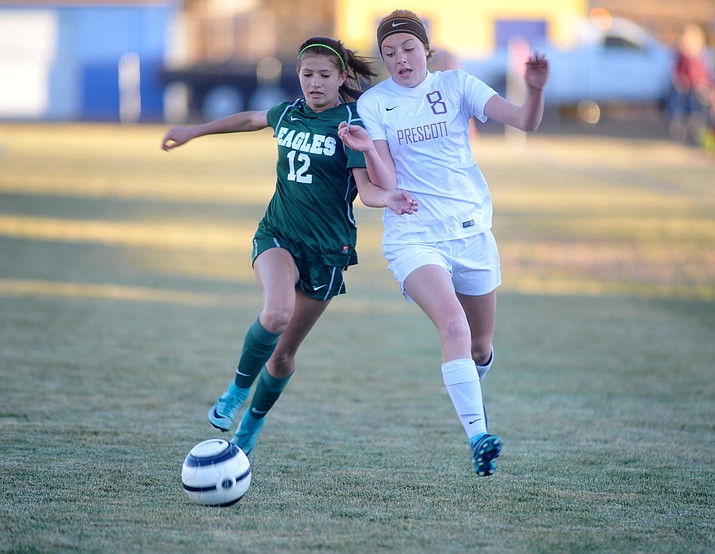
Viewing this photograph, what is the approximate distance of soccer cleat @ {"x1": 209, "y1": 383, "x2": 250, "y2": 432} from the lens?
529cm

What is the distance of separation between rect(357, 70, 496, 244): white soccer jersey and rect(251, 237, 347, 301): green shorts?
313mm

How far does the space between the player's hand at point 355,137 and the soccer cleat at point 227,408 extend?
1.29m

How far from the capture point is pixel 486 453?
4609 mm

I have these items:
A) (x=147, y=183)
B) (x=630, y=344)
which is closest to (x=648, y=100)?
(x=147, y=183)

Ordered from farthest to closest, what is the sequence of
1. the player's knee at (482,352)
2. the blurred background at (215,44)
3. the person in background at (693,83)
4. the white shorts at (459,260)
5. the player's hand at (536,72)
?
the blurred background at (215,44)
the person in background at (693,83)
the player's knee at (482,352)
the white shorts at (459,260)
the player's hand at (536,72)

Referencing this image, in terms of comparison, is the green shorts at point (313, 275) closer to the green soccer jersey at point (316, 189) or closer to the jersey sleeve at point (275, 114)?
the green soccer jersey at point (316, 189)

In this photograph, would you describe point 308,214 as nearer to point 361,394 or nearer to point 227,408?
point 227,408

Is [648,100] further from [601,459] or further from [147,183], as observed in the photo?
[601,459]

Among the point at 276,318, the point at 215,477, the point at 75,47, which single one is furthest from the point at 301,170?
the point at 75,47

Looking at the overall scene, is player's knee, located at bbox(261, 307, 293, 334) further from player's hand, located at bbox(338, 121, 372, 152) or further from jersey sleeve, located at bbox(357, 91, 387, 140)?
jersey sleeve, located at bbox(357, 91, 387, 140)

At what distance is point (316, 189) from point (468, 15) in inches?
1530

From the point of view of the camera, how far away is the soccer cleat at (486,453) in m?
4.61

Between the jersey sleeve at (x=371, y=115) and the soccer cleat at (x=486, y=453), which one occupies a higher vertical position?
the jersey sleeve at (x=371, y=115)

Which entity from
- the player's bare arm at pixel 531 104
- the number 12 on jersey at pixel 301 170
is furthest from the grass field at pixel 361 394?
the player's bare arm at pixel 531 104
